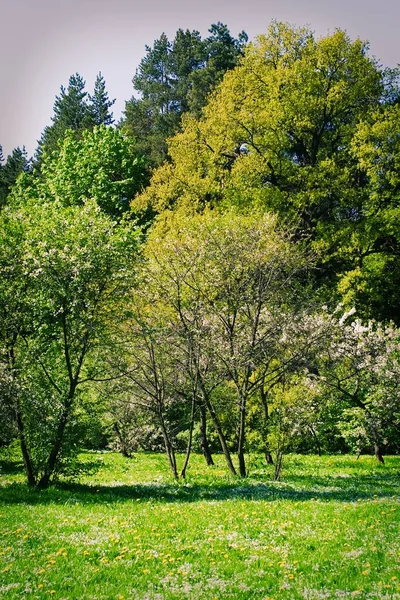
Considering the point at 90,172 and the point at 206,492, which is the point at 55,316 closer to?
the point at 206,492

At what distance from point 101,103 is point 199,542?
2211 inches

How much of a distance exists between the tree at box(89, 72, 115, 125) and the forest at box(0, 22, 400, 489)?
19.6 m

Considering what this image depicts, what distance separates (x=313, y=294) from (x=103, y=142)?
65.7ft

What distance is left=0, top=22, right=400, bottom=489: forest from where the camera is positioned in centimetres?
1332

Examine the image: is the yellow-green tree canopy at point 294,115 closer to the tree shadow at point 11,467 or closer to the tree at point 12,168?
the tree shadow at point 11,467

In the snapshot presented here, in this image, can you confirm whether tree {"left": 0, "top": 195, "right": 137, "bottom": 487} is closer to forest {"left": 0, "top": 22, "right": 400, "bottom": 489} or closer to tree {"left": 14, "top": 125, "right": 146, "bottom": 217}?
forest {"left": 0, "top": 22, "right": 400, "bottom": 489}

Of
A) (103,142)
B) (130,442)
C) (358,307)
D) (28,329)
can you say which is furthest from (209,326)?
(103,142)

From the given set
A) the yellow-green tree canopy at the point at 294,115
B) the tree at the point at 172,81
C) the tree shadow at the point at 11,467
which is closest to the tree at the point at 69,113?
the tree at the point at 172,81

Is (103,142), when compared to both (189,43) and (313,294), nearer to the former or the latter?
(313,294)

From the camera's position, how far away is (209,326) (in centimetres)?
1650

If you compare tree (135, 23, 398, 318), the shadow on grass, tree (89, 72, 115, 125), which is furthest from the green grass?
tree (89, 72, 115, 125)

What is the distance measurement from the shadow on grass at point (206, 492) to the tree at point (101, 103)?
49.7 m

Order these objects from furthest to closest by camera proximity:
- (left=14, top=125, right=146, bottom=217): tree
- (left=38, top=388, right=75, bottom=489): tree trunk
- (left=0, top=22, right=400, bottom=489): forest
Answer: (left=14, top=125, right=146, bottom=217): tree → (left=0, top=22, right=400, bottom=489): forest → (left=38, top=388, right=75, bottom=489): tree trunk

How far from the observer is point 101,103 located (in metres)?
56.7
